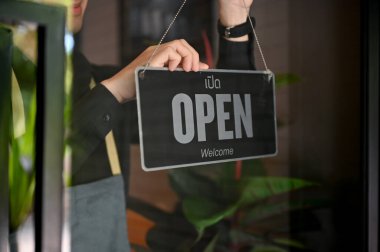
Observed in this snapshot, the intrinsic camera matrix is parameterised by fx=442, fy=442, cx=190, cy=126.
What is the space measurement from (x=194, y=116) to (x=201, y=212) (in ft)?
1.09

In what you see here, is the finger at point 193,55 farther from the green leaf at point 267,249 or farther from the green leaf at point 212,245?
the green leaf at point 267,249

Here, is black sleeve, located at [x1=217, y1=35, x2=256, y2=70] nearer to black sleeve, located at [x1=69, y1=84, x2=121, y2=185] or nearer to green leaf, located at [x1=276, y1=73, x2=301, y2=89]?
green leaf, located at [x1=276, y1=73, x2=301, y2=89]

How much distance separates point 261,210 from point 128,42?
73 cm

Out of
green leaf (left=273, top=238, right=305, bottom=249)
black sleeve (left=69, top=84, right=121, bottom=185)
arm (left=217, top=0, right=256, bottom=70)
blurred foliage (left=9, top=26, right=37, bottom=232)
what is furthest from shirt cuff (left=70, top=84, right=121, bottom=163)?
green leaf (left=273, top=238, right=305, bottom=249)

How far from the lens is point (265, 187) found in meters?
1.45

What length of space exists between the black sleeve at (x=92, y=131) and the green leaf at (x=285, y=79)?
0.61 metres

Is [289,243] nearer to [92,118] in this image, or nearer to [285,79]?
[285,79]

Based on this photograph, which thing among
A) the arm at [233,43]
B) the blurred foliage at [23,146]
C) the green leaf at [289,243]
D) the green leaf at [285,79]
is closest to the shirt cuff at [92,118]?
the blurred foliage at [23,146]

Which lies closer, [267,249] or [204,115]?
[204,115]

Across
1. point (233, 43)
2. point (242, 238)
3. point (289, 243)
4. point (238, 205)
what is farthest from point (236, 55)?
point (289, 243)

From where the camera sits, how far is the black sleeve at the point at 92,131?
930 mm

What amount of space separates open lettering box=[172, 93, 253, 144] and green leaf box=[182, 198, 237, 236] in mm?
238

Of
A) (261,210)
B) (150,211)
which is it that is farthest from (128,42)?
(261,210)

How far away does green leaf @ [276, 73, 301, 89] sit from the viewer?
4.60 ft
